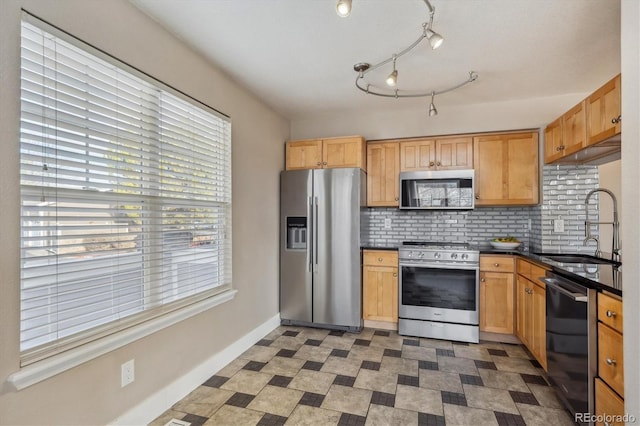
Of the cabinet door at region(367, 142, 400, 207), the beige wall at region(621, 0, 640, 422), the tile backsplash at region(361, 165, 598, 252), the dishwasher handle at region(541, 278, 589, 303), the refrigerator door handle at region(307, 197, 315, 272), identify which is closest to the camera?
the beige wall at region(621, 0, 640, 422)

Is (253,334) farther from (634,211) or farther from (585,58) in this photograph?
(585,58)

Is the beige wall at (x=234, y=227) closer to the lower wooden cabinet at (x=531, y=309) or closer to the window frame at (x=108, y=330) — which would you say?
the window frame at (x=108, y=330)

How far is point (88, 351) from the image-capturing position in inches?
63.5

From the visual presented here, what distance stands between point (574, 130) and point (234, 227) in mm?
3048

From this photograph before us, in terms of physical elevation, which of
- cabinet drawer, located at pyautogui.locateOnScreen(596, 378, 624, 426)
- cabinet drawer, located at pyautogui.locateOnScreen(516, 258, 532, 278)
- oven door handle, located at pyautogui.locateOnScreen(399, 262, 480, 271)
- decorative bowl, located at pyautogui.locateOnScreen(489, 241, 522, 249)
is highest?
decorative bowl, located at pyautogui.locateOnScreen(489, 241, 522, 249)

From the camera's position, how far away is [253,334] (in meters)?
3.24

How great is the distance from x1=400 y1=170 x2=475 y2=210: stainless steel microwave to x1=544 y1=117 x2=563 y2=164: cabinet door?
715 mm

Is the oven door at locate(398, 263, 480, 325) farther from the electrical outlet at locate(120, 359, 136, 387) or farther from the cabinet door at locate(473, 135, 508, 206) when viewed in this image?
the electrical outlet at locate(120, 359, 136, 387)

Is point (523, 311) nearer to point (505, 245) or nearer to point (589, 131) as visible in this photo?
point (505, 245)

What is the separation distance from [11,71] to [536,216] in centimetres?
427

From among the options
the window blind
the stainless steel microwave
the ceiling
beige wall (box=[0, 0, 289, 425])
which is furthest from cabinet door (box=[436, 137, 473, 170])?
the window blind

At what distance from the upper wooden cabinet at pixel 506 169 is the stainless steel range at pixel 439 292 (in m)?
0.70

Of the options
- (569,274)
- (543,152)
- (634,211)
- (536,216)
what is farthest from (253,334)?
(543,152)

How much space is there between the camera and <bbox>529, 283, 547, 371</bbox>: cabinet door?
2514 mm
